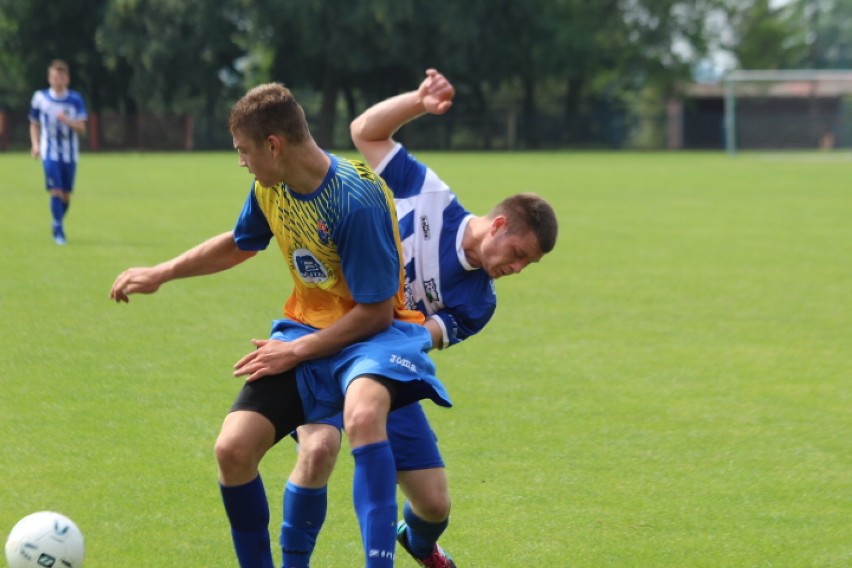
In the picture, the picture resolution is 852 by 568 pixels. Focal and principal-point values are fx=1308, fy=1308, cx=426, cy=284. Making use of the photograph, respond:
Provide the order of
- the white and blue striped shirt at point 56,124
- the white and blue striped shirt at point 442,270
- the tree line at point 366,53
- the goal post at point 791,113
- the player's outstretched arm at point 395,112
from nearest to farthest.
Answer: the player's outstretched arm at point 395,112 < the white and blue striped shirt at point 442,270 < the white and blue striped shirt at point 56,124 < the tree line at point 366,53 < the goal post at point 791,113

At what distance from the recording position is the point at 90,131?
49469 mm

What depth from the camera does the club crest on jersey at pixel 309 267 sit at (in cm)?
415

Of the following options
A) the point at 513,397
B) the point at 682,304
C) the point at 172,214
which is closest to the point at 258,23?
the point at 172,214

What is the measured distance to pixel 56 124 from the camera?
52.7ft

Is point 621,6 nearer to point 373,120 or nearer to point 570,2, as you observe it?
point 570,2

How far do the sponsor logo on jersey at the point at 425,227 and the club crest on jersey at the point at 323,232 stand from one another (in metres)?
0.84

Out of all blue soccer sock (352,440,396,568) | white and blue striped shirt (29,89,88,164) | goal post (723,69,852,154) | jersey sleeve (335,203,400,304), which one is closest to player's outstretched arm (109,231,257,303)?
jersey sleeve (335,203,400,304)

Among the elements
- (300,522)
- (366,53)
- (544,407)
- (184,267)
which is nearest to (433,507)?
(300,522)

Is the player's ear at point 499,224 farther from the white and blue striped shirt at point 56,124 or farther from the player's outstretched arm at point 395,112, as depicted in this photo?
the white and blue striped shirt at point 56,124

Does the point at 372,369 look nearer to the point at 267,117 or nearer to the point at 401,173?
the point at 267,117

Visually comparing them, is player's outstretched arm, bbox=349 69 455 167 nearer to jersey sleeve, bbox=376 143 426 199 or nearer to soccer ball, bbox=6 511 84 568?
jersey sleeve, bbox=376 143 426 199

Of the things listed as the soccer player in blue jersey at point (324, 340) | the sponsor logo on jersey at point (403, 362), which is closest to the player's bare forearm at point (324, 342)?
the soccer player in blue jersey at point (324, 340)

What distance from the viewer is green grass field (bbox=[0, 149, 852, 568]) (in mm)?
5043

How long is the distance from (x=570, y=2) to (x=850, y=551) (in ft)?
174
